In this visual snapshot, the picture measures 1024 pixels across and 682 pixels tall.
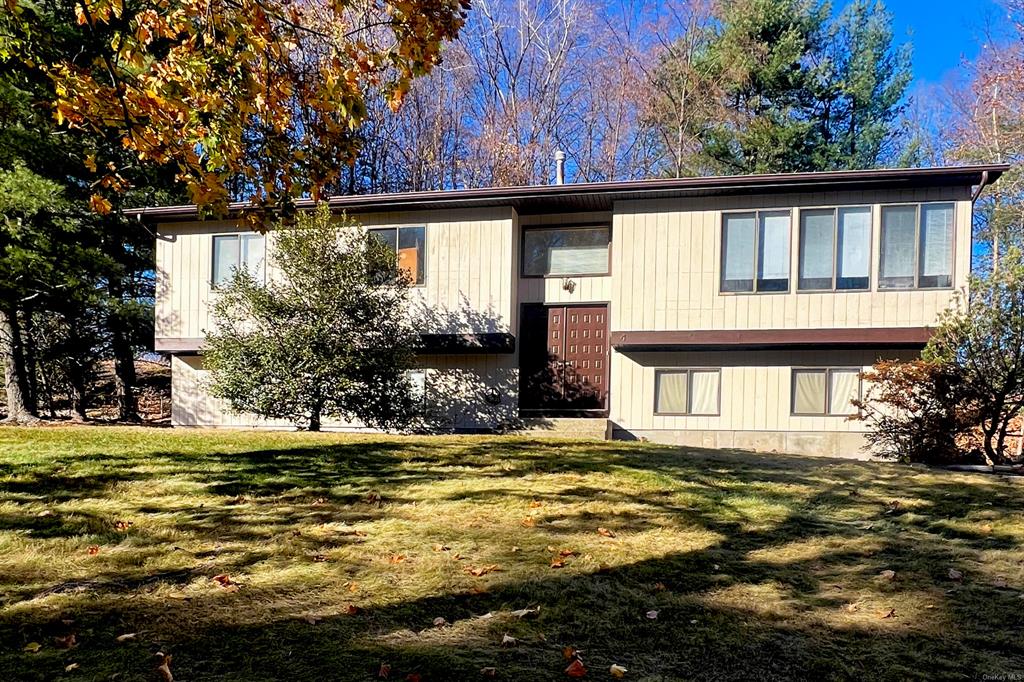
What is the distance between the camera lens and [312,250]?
13.5 meters

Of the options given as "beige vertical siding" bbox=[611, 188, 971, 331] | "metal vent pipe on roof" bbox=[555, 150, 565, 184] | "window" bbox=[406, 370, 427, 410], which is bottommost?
"window" bbox=[406, 370, 427, 410]

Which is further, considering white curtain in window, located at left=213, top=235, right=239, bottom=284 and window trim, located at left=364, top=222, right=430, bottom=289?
white curtain in window, located at left=213, top=235, right=239, bottom=284

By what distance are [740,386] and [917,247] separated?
399 centimetres

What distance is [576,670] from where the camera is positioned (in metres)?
3.48

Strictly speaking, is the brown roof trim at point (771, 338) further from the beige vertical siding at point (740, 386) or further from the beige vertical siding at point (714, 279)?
the beige vertical siding at point (740, 386)

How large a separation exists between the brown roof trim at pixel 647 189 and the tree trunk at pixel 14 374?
Result: 405cm

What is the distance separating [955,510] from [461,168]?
25.1 metres

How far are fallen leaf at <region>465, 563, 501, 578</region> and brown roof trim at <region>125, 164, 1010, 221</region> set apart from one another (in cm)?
972

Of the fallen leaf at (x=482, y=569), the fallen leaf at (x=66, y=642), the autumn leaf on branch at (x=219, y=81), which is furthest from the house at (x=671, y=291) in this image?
the fallen leaf at (x=66, y=642)

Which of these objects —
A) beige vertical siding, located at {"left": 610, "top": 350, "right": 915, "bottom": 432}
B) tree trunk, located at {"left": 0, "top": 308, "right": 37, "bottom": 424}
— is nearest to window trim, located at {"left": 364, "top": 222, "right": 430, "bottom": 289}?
beige vertical siding, located at {"left": 610, "top": 350, "right": 915, "bottom": 432}

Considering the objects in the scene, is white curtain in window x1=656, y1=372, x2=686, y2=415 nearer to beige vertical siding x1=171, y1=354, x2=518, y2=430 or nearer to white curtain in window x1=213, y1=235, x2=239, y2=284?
beige vertical siding x1=171, y1=354, x2=518, y2=430

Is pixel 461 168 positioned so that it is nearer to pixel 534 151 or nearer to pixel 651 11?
pixel 534 151

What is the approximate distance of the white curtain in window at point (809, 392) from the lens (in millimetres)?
13922

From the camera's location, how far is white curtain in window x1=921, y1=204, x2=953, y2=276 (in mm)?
13289
